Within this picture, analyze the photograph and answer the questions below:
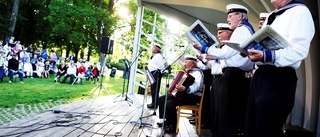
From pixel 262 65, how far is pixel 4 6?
2612 cm

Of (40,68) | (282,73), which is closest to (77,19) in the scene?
(40,68)

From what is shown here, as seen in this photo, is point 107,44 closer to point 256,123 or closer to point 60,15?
point 256,123

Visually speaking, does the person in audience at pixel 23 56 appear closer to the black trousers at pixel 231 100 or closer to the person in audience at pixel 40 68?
the person in audience at pixel 40 68

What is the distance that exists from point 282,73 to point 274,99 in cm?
20

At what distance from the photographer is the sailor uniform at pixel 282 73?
174 centimetres

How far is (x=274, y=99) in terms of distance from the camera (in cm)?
180

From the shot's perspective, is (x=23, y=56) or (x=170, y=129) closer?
(x=170, y=129)

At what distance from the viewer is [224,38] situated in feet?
11.2

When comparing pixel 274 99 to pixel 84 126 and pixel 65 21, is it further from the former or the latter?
pixel 65 21

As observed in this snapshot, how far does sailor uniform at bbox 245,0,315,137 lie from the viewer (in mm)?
1742

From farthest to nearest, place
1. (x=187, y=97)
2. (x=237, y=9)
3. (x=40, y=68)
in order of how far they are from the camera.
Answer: (x=40, y=68), (x=187, y=97), (x=237, y=9)

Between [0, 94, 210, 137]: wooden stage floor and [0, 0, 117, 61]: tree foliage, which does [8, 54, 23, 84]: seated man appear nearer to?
[0, 94, 210, 137]: wooden stage floor

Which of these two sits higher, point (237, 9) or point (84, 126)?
point (237, 9)

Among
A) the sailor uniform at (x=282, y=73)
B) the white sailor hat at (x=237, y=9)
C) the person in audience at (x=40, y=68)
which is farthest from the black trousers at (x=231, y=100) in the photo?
the person in audience at (x=40, y=68)
